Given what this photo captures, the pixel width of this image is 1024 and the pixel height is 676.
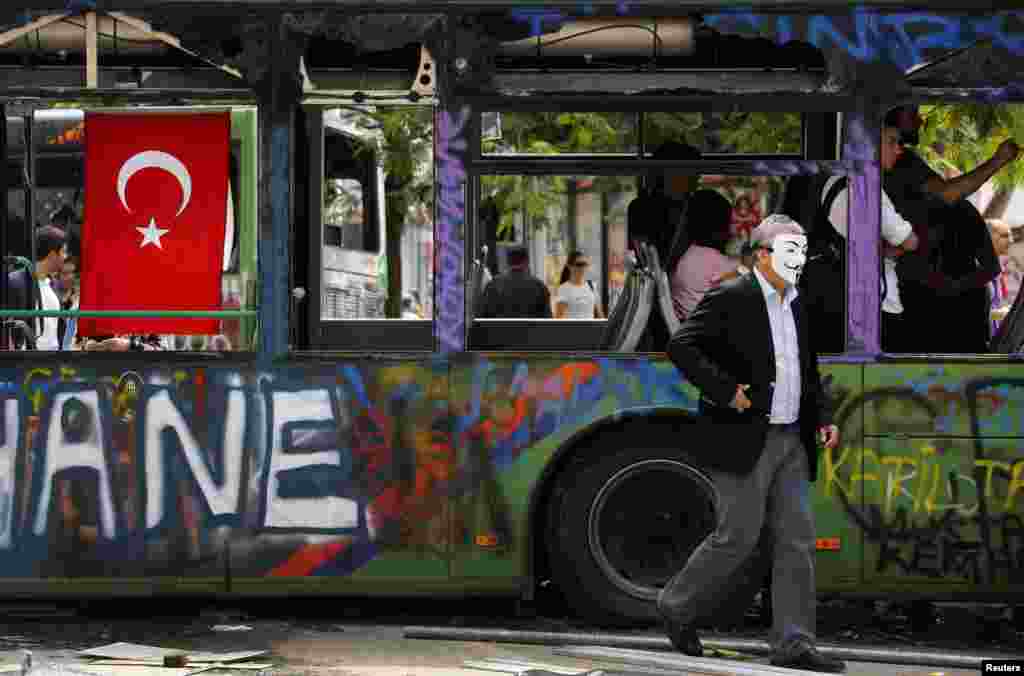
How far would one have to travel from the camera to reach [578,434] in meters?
8.77

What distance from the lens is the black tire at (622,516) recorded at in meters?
8.84

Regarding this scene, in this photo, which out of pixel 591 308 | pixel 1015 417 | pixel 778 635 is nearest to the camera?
pixel 778 635

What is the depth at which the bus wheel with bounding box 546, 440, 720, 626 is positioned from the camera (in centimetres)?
884

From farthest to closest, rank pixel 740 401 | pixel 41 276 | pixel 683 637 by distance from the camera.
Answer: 1. pixel 41 276
2. pixel 683 637
3. pixel 740 401

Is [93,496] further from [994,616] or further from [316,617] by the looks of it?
[994,616]

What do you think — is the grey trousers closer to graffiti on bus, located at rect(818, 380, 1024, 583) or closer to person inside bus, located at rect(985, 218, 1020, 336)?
graffiti on bus, located at rect(818, 380, 1024, 583)

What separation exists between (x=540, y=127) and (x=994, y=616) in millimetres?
3355

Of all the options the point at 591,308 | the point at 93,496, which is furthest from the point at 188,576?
the point at 591,308

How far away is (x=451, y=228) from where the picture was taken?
8.82 metres

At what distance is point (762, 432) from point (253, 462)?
7.84 ft

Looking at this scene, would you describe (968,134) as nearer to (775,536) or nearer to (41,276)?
(775,536)

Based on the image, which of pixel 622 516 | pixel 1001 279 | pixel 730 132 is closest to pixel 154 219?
pixel 622 516

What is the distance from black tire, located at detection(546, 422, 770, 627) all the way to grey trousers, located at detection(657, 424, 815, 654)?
875 mm

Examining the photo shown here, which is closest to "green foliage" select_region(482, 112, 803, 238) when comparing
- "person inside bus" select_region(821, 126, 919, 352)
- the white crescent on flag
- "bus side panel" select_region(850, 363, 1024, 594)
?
"person inside bus" select_region(821, 126, 919, 352)
